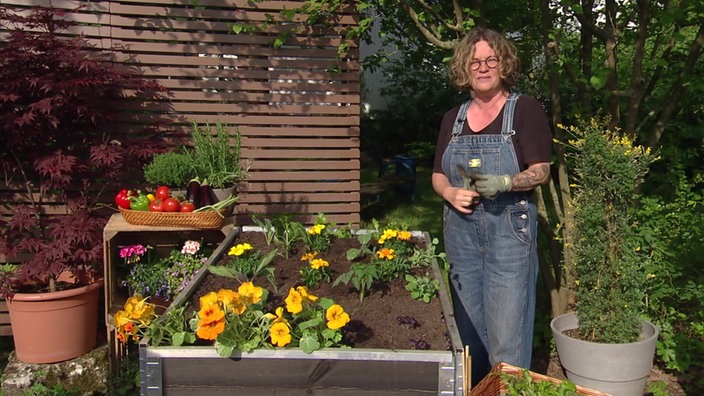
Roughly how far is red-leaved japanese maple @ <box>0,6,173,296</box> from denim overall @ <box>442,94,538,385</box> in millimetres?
2199

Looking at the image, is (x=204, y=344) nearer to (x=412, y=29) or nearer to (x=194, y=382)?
(x=194, y=382)

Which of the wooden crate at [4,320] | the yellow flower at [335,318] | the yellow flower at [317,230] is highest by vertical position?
the yellow flower at [317,230]

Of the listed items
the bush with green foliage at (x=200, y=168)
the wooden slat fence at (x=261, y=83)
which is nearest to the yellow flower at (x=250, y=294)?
the bush with green foliage at (x=200, y=168)

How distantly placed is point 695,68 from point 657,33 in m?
0.33

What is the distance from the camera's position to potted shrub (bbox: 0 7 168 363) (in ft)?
12.2

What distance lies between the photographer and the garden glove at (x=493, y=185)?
246cm

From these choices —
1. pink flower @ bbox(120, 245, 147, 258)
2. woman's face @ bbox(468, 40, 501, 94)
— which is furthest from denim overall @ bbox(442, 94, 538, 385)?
pink flower @ bbox(120, 245, 147, 258)

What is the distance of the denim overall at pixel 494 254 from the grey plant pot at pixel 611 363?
0.45 metres

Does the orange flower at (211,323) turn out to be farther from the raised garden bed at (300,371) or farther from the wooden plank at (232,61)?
the wooden plank at (232,61)

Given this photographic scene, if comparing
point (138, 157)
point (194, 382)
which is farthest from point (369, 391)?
point (138, 157)

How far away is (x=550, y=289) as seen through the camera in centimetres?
432

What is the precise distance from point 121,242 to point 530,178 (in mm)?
2730

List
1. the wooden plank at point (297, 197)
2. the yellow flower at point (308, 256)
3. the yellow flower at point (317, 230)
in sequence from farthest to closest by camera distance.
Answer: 1. the wooden plank at point (297, 197)
2. the yellow flower at point (317, 230)
3. the yellow flower at point (308, 256)

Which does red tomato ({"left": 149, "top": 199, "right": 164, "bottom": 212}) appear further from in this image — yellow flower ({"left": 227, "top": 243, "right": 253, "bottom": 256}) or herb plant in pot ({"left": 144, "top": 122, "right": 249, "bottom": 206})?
yellow flower ({"left": 227, "top": 243, "right": 253, "bottom": 256})
